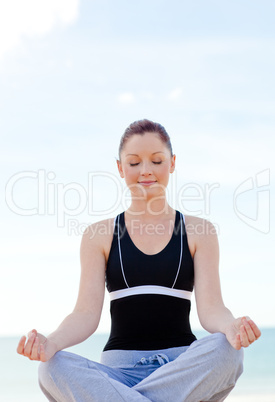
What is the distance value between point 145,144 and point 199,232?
55 cm

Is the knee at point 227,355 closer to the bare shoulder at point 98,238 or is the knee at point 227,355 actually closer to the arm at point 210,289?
the arm at point 210,289

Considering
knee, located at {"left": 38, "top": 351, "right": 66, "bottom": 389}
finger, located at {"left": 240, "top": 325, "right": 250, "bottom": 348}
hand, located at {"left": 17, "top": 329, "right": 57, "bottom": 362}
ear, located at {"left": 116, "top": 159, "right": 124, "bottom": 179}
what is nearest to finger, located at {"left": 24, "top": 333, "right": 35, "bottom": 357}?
hand, located at {"left": 17, "top": 329, "right": 57, "bottom": 362}

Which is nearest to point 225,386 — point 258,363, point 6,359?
point 258,363

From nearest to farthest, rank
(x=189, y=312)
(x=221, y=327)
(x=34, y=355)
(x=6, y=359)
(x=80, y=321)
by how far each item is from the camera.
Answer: (x=34, y=355)
(x=221, y=327)
(x=80, y=321)
(x=189, y=312)
(x=6, y=359)

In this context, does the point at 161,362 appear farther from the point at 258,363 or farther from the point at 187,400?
the point at 258,363

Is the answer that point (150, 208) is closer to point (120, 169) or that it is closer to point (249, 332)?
point (120, 169)

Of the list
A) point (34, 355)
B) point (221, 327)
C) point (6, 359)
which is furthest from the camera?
point (6, 359)

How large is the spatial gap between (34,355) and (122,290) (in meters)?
0.69

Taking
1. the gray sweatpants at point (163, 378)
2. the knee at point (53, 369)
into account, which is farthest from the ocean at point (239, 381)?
the knee at point (53, 369)

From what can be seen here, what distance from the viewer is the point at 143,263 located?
3.02 meters

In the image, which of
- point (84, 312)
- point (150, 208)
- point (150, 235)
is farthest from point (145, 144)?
point (84, 312)

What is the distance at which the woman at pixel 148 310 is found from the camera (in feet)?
8.11

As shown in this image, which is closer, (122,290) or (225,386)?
(225,386)

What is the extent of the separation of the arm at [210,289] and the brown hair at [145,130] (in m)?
0.50
